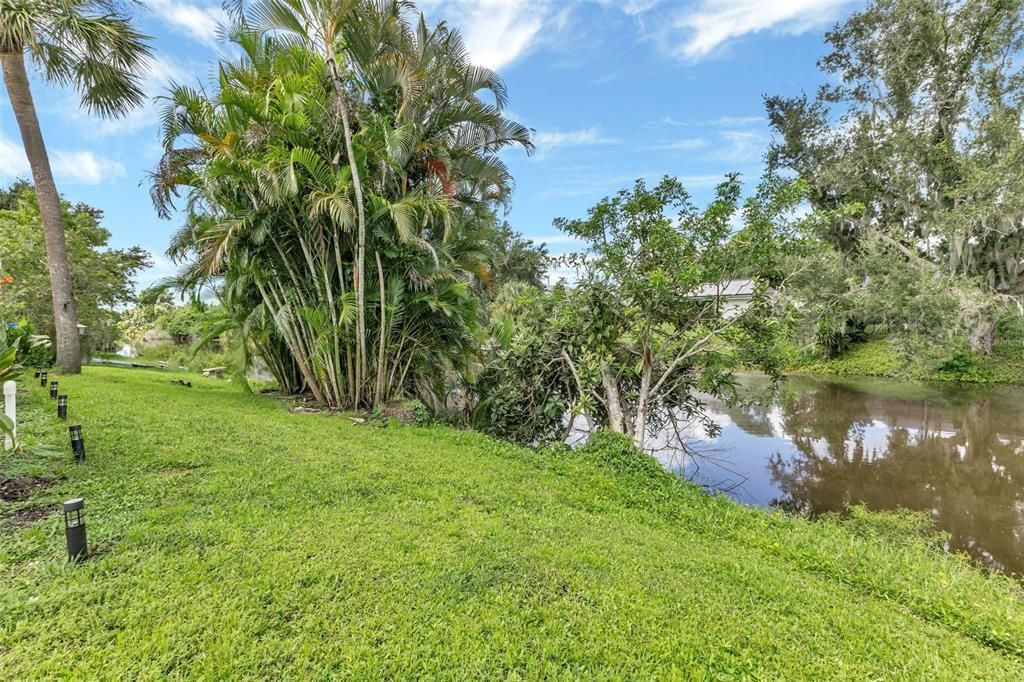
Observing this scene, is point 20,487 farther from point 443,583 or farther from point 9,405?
point 443,583

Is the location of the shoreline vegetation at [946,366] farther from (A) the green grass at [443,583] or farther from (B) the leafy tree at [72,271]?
(B) the leafy tree at [72,271]

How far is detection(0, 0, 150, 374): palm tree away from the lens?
7.29 m

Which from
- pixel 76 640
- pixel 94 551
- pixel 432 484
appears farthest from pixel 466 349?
pixel 76 640

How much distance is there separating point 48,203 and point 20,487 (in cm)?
835

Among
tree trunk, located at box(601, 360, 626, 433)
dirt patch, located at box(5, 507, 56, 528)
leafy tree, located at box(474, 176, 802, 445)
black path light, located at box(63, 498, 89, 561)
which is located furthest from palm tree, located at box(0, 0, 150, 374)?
tree trunk, located at box(601, 360, 626, 433)

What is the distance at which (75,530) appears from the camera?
2.54m

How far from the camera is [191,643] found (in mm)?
2061

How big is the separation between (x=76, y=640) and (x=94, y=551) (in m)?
0.89

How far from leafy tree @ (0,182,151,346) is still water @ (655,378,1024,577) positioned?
14.5 m

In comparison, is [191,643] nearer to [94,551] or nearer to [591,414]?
[94,551]

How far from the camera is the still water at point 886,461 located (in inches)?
220

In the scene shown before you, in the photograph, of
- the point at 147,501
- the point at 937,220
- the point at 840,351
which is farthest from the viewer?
the point at 840,351

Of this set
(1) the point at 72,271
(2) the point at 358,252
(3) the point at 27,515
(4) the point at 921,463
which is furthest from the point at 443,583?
(1) the point at 72,271

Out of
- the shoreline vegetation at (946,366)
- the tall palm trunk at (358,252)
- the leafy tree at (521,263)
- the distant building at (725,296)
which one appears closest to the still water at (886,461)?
the distant building at (725,296)
